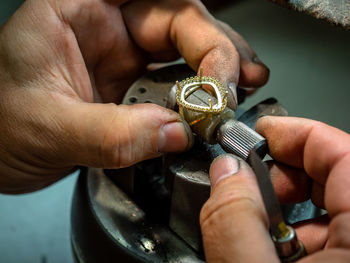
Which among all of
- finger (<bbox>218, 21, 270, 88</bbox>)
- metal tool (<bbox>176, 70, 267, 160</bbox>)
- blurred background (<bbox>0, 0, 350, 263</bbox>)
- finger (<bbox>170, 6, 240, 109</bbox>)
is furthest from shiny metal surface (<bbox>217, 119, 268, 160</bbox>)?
blurred background (<bbox>0, 0, 350, 263</bbox>)

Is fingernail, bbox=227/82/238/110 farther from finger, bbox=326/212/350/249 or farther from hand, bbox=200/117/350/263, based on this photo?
finger, bbox=326/212/350/249

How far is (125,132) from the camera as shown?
0.83 metres

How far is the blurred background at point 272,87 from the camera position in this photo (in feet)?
4.76

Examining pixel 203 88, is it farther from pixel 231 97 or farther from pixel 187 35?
pixel 187 35

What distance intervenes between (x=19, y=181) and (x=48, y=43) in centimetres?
40

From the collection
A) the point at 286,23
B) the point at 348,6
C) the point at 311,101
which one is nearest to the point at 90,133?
the point at 348,6

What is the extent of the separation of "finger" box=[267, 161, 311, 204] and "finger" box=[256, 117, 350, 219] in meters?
0.02

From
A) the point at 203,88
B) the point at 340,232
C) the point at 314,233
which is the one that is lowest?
the point at 314,233

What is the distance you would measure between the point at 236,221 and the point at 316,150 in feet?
0.81

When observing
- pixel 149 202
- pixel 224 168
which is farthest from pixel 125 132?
pixel 149 202

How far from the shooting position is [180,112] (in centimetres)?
88

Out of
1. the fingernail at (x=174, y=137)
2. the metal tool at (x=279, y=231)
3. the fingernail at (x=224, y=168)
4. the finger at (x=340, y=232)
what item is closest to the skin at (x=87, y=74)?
the fingernail at (x=174, y=137)

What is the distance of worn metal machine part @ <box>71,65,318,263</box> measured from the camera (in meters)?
0.89

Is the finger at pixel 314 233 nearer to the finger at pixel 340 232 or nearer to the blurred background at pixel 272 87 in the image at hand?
the finger at pixel 340 232
